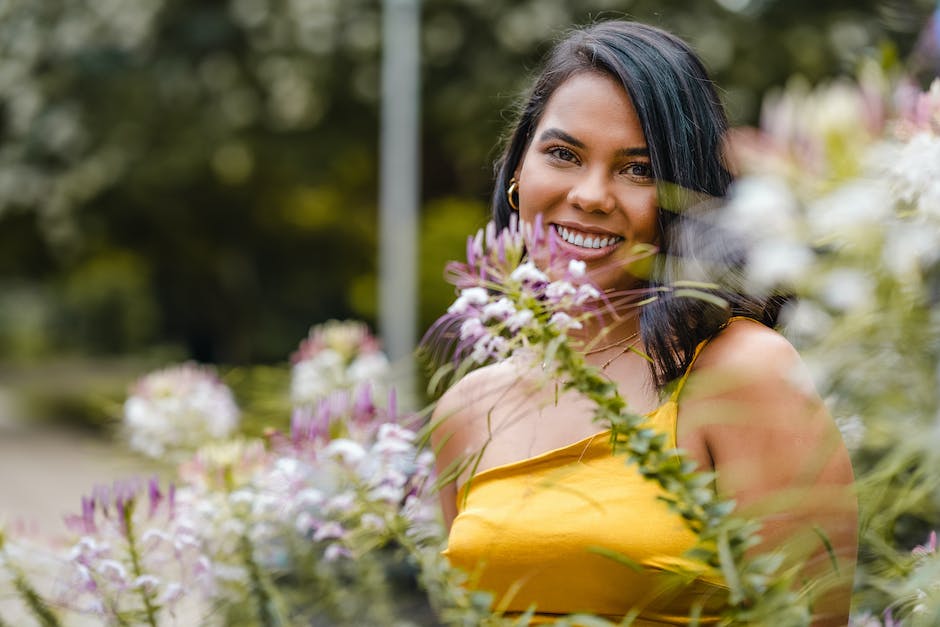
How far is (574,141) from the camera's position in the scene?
194 cm

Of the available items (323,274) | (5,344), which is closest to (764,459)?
(323,274)

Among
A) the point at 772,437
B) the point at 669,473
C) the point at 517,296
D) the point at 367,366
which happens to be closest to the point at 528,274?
the point at 517,296

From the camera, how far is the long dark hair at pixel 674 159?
5.81ft

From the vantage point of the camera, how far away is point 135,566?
1.91 m

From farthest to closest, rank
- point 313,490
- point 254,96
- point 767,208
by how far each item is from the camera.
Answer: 1. point 254,96
2. point 313,490
3. point 767,208

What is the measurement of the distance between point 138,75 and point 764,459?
38.7ft

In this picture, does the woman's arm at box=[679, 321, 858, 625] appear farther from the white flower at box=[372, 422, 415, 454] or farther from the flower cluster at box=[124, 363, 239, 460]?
the flower cluster at box=[124, 363, 239, 460]

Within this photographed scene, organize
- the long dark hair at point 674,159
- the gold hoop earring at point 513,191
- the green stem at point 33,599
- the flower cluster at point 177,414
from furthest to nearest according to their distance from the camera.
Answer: the flower cluster at point 177,414, the gold hoop earring at point 513,191, the green stem at point 33,599, the long dark hair at point 674,159

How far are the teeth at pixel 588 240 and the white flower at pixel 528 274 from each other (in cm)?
59

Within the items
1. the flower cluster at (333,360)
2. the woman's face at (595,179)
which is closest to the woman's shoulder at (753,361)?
the woman's face at (595,179)

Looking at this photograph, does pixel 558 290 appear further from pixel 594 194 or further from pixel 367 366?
pixel 367 366

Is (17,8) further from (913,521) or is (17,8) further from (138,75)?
(913,521)

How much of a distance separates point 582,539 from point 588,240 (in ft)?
1.54

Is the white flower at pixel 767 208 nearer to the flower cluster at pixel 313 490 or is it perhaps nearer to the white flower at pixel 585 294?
the white flower at pixel 585 294
